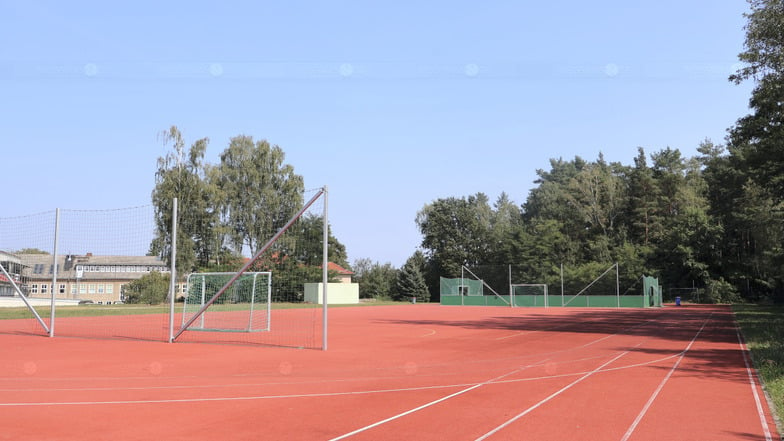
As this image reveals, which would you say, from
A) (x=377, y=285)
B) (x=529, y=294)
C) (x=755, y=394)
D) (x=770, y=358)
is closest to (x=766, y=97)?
(x=770, y=358)

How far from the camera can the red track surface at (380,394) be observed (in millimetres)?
6422

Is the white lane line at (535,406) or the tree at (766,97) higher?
the tree at (766,97)

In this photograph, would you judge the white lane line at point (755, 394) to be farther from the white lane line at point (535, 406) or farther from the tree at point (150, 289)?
the tree at point (150, 289)

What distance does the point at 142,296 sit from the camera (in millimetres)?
44938

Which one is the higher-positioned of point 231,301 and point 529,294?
point 231,301

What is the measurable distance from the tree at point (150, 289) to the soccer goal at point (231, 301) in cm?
858

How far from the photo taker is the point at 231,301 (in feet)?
80.1

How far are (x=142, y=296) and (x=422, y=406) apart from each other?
4211 cm

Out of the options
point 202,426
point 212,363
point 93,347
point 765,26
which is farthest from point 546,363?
point 765,26

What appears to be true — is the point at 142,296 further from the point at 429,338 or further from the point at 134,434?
the point at 134,434

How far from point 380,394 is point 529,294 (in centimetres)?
4855

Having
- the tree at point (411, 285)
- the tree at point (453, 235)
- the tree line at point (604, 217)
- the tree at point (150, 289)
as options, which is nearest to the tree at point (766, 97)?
the tree line at point (604, 217)

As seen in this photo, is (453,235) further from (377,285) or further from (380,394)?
(380,394)

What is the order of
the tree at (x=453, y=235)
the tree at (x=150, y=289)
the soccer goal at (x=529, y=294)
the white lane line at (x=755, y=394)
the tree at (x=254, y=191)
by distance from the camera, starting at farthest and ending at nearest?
the tree at (x=453, y=235)
the soccer goal at (x=529, y=294)
the tree at (x=150, y=289)
the tree at (x=254, y=191)
the white lane line at (x=755, y=394)
